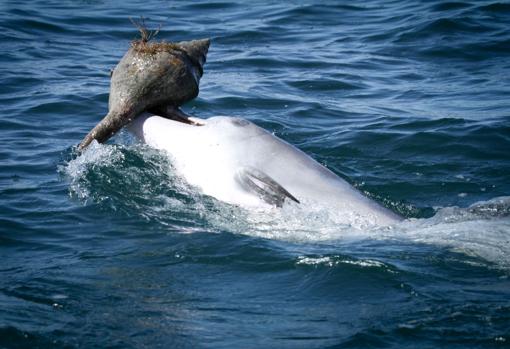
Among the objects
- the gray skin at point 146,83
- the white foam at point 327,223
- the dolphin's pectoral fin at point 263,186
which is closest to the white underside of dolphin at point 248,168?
the dolphin's pectoral fin at point 263,186

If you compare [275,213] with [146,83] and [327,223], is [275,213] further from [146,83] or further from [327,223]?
[146,83]

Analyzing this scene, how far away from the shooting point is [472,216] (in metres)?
9.60

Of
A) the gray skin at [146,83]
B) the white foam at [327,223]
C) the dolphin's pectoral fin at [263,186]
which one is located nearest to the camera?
the white foam at [327,223]

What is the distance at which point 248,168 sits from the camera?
32.3 ft

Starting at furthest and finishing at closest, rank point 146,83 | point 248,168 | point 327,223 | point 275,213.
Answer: point 146,83 < point 248,168 < point 275,213 < point 327,223

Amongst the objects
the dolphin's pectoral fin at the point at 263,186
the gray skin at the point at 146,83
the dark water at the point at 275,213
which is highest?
the gray skin at the point at 146,83

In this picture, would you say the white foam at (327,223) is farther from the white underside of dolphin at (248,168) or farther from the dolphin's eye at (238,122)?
the dolphin's eye at (238,122)

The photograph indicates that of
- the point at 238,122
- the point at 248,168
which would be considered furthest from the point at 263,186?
the point at 238,122

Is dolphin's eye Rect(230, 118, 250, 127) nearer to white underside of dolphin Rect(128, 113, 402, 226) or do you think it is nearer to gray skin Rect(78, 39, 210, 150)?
white underside of dolphin Rect(128, 113, 402, 226)

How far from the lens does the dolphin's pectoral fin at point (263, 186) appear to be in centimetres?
964

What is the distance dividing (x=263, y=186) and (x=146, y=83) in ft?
6.17

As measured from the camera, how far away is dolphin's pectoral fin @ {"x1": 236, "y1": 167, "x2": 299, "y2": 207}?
964cm

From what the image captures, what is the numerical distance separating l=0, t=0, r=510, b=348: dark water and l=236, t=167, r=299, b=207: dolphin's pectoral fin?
0.60 feet

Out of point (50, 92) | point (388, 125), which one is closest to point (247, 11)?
point (50, 92)
